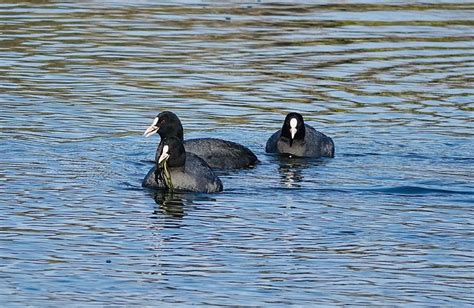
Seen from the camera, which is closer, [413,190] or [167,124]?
[413,190]

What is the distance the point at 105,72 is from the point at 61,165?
6.91 m

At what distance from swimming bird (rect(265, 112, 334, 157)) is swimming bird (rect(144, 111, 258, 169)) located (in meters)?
0.79

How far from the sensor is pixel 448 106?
21.2m

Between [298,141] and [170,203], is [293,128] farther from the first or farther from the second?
[170,203]

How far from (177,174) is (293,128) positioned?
257cm

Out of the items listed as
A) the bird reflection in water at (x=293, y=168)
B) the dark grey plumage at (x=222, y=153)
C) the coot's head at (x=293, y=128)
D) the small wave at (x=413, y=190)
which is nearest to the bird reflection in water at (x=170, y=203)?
the bird reflection in water at (x=293, y=168)

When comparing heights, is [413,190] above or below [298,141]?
below

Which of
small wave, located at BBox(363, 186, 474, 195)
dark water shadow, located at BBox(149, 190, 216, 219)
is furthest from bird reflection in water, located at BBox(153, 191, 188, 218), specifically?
small wave, located at BBox(363, 186, 474, 195)

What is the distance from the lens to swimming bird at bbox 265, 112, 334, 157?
18125 millimetres

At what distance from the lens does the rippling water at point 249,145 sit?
11.8 meters

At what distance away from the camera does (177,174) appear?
1602 cm

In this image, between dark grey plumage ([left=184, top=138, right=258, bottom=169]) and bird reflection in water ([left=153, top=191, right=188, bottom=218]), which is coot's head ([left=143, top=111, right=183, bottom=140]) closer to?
dark grey plumage ([left=184, top=138, right=258, bottom=169])

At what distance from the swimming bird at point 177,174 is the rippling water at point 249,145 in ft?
0.81

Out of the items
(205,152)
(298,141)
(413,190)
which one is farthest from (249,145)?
(413,190)
